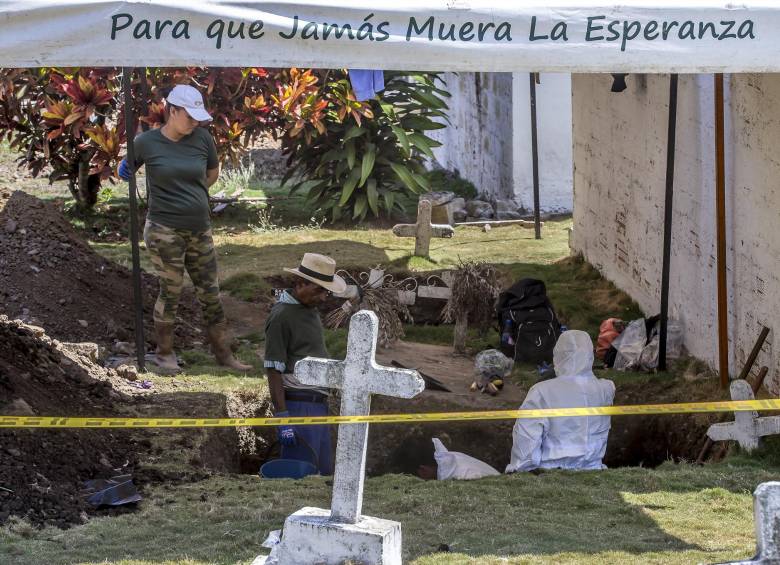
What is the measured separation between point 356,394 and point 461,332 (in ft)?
18.7

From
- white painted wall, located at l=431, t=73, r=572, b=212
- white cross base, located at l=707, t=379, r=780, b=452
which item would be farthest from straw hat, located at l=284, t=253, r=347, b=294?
white painted wall, located at l=431, t=73, r=572, b=212

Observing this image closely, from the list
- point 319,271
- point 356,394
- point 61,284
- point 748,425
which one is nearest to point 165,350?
point 61,284

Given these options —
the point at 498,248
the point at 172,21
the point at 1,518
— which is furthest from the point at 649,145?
the point at 1,518

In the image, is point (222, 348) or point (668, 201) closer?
point (668, 201)

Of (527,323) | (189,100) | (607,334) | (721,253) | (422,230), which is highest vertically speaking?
(189,100)

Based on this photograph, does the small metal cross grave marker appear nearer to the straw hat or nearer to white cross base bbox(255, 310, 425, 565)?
white cross base bbox(255, 310, 425, 565)

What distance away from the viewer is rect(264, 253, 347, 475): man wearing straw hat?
715cm

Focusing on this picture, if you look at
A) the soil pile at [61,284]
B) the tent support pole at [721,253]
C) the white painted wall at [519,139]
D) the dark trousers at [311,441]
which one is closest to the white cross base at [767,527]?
the dark trousers at [311,441]

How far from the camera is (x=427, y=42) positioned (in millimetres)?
5832

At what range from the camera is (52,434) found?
22.1ft

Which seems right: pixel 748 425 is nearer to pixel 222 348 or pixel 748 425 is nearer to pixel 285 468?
pixel 285 468

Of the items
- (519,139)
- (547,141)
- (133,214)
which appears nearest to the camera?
(133,214)

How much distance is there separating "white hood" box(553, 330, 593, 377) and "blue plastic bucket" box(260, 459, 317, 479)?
69.3 inches

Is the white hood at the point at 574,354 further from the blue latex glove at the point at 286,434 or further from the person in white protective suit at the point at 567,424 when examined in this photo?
the blue latex glove at the point at 286,434
